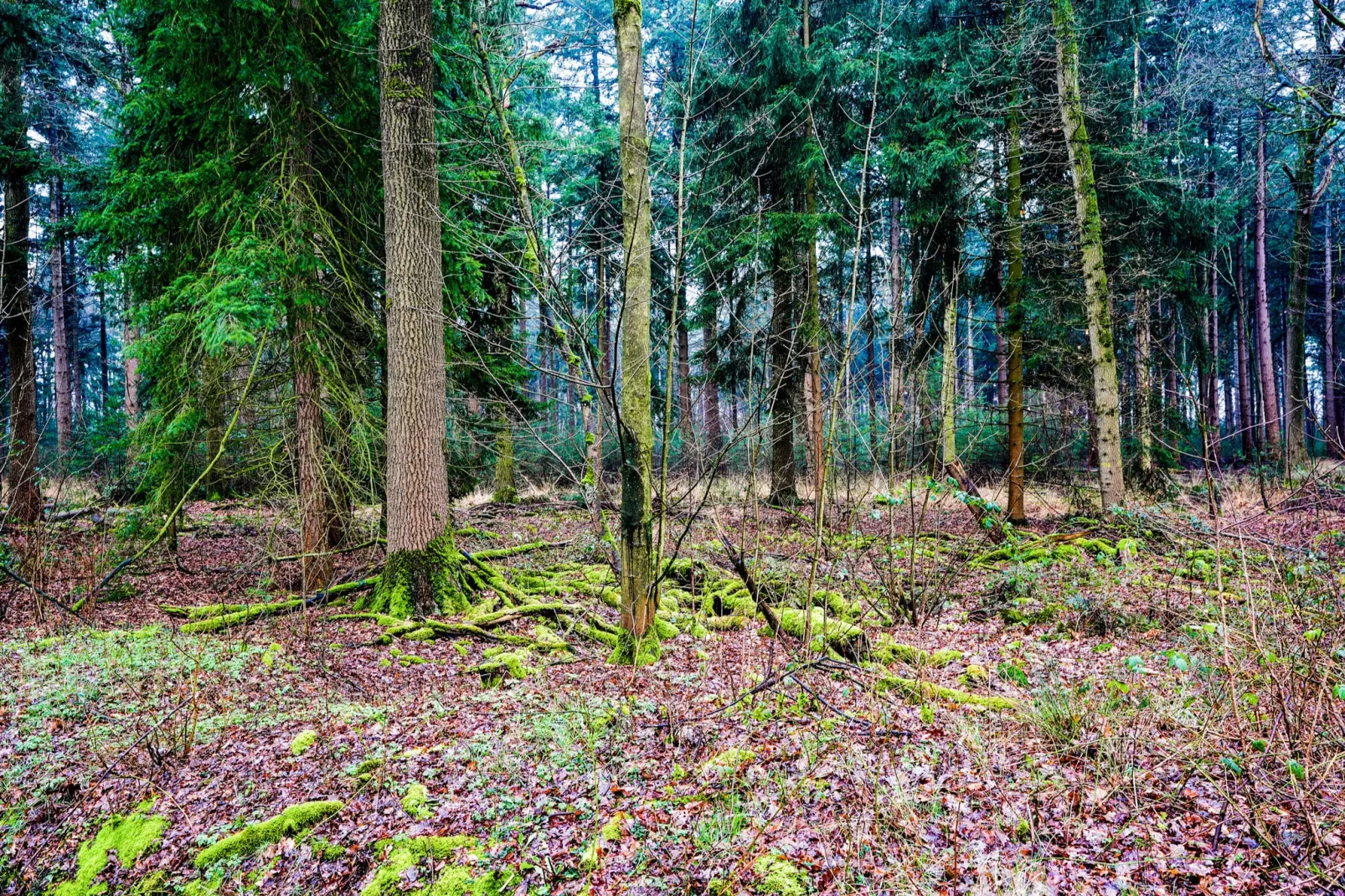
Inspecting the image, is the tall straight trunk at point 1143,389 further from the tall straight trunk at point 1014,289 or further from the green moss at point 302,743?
the green moss at point 302,743

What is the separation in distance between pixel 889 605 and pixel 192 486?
729 centimetres

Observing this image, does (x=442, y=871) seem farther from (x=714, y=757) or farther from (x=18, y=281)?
(x=18, y=281)

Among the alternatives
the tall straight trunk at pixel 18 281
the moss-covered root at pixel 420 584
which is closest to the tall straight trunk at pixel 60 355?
the tall straight trunk at pixel 18 281

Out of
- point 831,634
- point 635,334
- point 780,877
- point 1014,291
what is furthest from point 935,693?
point 1014,291

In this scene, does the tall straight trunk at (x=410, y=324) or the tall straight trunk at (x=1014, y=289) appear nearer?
the tall straight trunk at (x=410, y=324)

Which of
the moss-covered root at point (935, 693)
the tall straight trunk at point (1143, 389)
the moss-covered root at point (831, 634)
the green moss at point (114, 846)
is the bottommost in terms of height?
the green moss at point (114, 846)

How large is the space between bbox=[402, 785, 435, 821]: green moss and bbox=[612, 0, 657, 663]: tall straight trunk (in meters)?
2.01

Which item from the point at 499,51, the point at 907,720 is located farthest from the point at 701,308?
the point at 907,720

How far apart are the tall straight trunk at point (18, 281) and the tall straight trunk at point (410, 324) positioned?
6.10 meters

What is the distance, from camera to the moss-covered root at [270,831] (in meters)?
2.83

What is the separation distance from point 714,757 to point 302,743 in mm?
2421

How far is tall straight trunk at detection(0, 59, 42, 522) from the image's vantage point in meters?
8.72

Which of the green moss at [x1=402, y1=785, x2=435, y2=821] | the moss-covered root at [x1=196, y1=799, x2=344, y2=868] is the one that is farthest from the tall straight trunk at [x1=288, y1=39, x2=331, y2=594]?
the green moss at [x1=402, y1=785, x2=435, y2=821]

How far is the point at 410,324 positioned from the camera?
6.44 m
